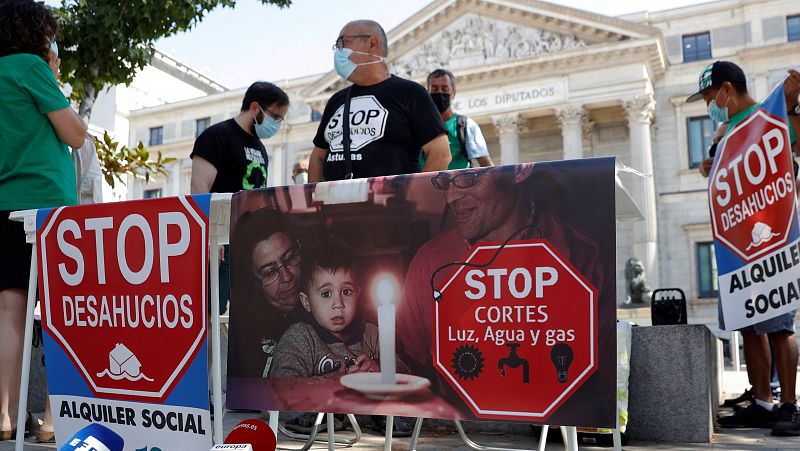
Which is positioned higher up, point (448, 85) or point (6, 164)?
point (448, 85)

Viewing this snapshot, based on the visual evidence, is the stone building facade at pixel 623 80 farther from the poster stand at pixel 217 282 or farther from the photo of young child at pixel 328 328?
the photo of young child at pixel 328 328

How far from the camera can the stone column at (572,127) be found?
31047mm

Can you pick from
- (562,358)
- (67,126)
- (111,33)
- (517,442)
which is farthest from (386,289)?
(111,33)

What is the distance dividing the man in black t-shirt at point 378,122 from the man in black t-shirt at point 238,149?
1035 mm

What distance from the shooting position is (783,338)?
13.9 feet

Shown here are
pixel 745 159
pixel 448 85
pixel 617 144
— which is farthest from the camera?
pixel 617 144

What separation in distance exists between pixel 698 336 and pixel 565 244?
7.58 ft

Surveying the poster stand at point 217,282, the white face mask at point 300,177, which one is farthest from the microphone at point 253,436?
the white face mask at point 300,177

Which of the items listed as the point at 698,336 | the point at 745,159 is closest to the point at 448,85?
the point at 745,159

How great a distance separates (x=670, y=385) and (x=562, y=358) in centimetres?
232

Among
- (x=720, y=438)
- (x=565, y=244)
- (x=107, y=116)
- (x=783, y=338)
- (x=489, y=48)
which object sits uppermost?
(x=489, y=48)

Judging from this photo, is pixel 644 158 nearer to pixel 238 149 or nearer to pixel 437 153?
pixel 238 149

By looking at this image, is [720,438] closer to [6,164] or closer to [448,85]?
[448,85]

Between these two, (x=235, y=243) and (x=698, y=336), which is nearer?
(x=235, y=243)
